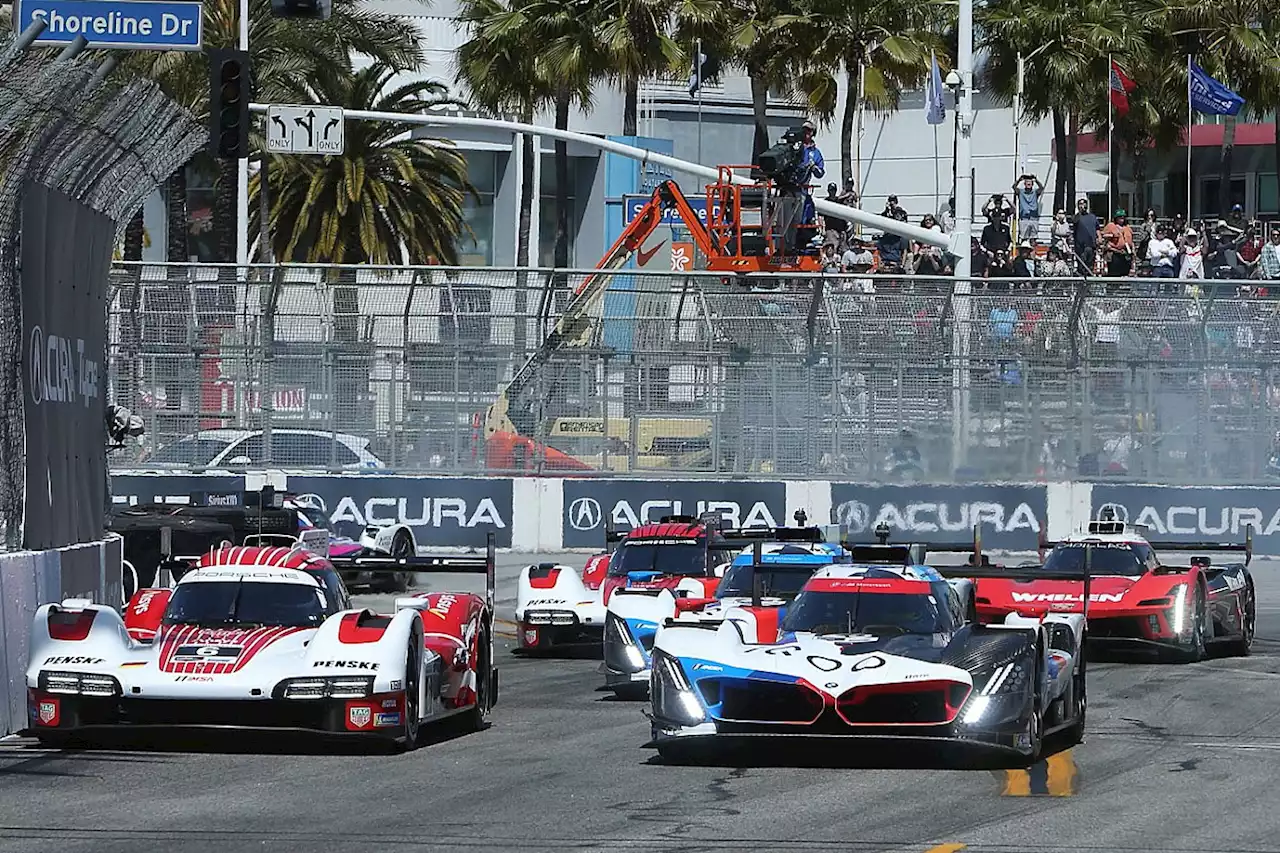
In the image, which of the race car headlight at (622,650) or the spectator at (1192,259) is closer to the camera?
the race car headlight at (622,650)

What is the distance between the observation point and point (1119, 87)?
1721 inches

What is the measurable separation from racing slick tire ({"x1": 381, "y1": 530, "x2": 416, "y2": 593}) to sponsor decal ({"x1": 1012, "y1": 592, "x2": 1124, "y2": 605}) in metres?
7.67

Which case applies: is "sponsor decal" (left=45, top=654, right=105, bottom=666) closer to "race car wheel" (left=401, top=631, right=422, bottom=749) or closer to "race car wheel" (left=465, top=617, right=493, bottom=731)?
"race car wheel" (left=401, top=631, right=422, bottom=749)

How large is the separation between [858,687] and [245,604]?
11.8 feet

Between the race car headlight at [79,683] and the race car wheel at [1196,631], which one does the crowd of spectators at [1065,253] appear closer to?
the race car wheel at [1196,631]

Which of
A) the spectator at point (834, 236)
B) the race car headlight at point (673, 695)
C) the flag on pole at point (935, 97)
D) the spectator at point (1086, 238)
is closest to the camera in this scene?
the race car headlight at point (673, 695)

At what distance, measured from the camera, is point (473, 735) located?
12.5 m

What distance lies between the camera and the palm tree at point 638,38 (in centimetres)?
3903

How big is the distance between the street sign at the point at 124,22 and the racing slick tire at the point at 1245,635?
9.68 metres

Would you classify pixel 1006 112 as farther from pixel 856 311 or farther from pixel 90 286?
pixel 90 286

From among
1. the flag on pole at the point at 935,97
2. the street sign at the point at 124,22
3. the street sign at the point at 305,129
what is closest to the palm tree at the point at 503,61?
the flag on pole at the point at 935,97

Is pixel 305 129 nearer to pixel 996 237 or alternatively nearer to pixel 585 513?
pixel 585 513

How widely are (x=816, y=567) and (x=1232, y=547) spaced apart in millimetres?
4266

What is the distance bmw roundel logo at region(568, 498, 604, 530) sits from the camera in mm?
26625
